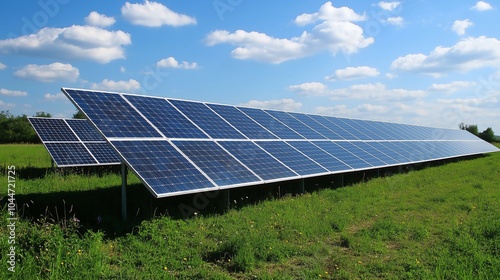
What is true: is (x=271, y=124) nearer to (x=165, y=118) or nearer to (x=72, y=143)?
(x=165, y=118)

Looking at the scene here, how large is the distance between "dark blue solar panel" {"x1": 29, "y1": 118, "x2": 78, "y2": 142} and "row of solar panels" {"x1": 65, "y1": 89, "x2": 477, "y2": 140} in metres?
9.10

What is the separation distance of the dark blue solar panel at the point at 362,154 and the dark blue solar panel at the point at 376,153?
19.8 inches

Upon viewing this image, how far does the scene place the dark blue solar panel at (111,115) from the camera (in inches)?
390

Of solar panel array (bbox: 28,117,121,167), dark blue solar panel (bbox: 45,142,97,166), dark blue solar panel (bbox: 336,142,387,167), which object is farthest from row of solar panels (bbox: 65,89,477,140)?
dark blue solar panel (bbox: 45,142,97,166)

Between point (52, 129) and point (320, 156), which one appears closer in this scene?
point (320, 156)

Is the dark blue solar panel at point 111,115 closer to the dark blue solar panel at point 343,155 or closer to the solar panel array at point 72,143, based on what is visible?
the solar panel array at point 72,143

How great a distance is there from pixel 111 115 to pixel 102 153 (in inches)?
386

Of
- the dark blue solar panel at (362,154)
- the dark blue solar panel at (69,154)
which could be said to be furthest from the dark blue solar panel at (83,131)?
the dark blue solar panel at (362,154)

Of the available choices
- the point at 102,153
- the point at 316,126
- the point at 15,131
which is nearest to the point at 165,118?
the point at 102,153

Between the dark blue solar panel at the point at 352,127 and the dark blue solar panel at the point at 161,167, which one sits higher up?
the dark blue solar panel at the point at 352,127

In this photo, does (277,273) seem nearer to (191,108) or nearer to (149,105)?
(149,105)

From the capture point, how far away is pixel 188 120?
13109 millimetres

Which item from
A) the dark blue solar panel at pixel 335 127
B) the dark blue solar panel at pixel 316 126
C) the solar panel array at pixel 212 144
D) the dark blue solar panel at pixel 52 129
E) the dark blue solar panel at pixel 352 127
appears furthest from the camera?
the dark blue solar panel at pixel 352 127

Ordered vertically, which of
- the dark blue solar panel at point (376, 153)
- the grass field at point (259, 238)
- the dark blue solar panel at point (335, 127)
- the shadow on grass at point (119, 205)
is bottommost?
the grass field at point (259, 238)
